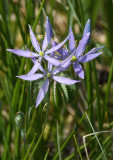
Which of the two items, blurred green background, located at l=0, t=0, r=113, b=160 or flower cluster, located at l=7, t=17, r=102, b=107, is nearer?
flower cluster, located at l=7, t=17, r=102, b=107

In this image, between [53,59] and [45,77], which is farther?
[45,77]

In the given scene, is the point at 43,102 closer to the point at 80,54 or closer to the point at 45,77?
the point at 45,77

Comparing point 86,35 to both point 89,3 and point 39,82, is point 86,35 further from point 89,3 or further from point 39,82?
point 89,3

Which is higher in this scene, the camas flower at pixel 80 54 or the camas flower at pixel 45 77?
the camas flower at pixel 80 54

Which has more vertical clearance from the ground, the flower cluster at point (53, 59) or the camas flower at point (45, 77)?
the flower cluster at point (53, 59)

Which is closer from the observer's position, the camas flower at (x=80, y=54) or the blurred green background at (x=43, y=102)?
the camas flower at (x=80, y=54)

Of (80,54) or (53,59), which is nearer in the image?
(53,59)

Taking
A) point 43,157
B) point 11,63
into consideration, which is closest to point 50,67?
point 43,157

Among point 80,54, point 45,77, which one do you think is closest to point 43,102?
point 45,77

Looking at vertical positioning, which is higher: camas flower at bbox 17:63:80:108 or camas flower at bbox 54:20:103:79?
camas flower at bbox 54:20:103:79

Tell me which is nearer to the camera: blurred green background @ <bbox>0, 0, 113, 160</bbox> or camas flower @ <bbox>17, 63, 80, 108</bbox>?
camas flower @ <bbox>17, 63, 80, 108</bbox>

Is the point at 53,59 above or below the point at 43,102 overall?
above
